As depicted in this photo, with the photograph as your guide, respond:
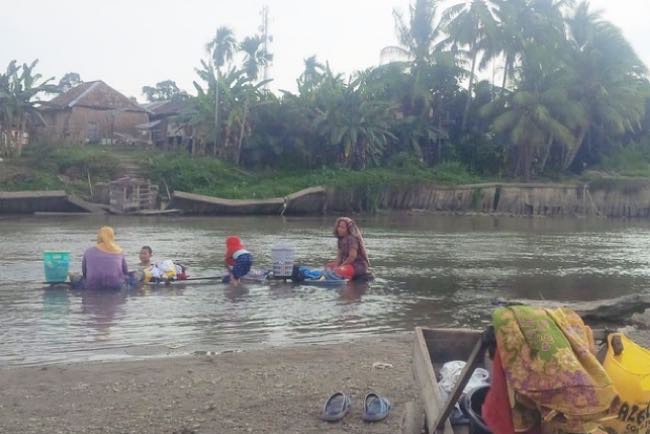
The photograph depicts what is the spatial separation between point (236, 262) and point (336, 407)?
8.27m

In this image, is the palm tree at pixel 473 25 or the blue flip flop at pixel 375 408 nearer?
the blue flip flop at pixel 375 408

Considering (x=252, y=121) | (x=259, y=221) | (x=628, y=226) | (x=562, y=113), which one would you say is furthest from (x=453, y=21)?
(x=259, y=221)

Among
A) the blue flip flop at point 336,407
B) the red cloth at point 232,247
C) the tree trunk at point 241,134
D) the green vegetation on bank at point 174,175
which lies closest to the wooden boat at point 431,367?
the blue flip flop at point 336,407

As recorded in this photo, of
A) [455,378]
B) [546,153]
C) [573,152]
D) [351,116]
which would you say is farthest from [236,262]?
[573,152]

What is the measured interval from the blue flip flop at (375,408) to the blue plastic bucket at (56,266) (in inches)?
346

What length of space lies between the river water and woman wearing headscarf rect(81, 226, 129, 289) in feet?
0.85

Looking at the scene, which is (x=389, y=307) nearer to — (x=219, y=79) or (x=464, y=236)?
(x=464, y=236)

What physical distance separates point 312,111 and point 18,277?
30.9 meters

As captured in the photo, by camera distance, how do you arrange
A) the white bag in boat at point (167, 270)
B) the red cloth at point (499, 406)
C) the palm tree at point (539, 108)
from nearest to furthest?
1. the red cloth at point (499, 406)
2. the white bag in boat at point (167, 270)
3. the palm tree at point (539, 108)

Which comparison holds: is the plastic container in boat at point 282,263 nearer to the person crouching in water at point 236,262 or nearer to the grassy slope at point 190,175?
the person crouching in water at point 236,262

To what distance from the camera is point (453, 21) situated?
4541 cm

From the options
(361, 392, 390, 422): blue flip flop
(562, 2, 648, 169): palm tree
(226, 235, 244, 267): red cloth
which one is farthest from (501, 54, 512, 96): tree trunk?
(361, 392, 390, 422): blue flip flop

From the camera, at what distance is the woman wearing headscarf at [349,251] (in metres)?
14.7

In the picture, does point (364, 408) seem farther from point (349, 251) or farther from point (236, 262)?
point (349, 251)
